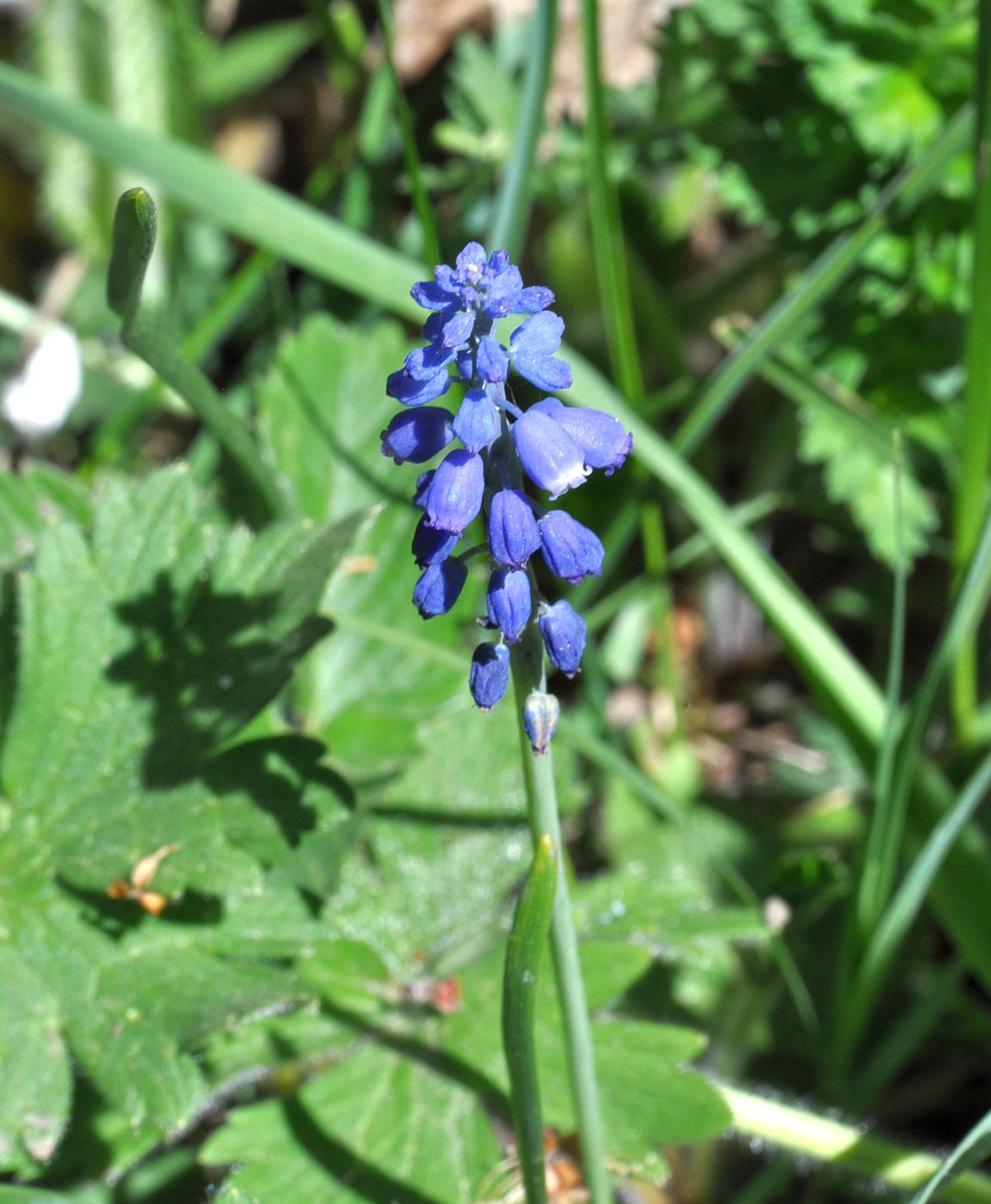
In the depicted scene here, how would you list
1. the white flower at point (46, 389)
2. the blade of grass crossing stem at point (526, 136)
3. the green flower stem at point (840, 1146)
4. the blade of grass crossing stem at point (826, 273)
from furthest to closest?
1. the white flower at point (46, 389)
2. the blade of grass crossing stem at point (526, 136)
3. the blade of grass crossing stem at point (826, 273)
4. the green flower stem at point (840, 1146)

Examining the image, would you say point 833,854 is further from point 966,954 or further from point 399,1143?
point 399,1143

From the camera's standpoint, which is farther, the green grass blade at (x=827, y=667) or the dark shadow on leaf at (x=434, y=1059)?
the green grass blade at (x=827, y=667)

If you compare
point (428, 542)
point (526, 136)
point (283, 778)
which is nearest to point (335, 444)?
point (526, 136)

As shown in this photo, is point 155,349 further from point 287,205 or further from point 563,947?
point 563,947

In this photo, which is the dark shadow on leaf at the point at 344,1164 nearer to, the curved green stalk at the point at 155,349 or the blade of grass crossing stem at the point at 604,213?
the curved green stalk at the point at 155,349

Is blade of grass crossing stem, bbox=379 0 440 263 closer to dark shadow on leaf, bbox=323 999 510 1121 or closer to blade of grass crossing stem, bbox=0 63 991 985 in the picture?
blade of grass crossing stem, bbox=0 63 991 985

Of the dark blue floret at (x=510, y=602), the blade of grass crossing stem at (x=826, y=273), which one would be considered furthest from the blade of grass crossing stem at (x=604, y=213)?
the dark blue floret at (x=510, y=602)

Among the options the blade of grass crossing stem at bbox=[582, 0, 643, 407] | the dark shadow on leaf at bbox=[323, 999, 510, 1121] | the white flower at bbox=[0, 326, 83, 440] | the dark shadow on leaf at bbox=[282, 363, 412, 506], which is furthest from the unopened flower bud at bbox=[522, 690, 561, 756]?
the white flower at bbox=[0, 326, 83, 440]
